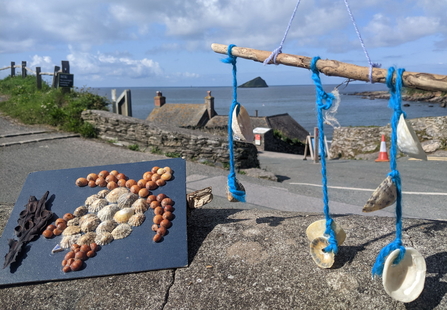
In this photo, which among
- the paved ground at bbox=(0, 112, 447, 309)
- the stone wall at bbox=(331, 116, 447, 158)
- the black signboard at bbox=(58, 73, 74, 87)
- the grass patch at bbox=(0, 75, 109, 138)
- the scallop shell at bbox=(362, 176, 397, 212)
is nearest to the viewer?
the scallop shell at bbox=(362, 176, 397, 212)

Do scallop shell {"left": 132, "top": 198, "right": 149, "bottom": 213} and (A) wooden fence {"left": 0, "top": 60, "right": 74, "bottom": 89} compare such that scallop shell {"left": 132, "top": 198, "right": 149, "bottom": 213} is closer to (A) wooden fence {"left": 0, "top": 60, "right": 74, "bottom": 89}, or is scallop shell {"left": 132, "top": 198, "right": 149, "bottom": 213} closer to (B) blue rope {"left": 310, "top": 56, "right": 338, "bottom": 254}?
(B) blue rope {"left": 310, "top": 56, "right": 338, "bottom": 254}

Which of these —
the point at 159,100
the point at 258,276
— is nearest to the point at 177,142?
the point at 258,276

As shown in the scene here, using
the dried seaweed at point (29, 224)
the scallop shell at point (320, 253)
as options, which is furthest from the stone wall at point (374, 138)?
the dried seaweed at point (29, 224)

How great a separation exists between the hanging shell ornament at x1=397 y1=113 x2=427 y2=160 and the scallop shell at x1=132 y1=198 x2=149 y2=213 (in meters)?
2.04

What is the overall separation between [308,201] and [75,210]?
4038 mm

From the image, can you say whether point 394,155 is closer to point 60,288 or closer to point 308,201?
point 60,288

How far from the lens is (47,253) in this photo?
2982 mm

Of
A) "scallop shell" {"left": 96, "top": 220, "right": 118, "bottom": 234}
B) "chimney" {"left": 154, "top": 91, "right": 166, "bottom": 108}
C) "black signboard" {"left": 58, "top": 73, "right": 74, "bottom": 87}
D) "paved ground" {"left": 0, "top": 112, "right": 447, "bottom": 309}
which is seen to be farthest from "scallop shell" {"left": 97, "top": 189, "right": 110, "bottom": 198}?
"chimney" {"left": 154, "top": 91, "right": 166, "bottom": 108}

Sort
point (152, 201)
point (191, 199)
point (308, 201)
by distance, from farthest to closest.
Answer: point (308, 201) < point (191, 199) < point (152, 201)

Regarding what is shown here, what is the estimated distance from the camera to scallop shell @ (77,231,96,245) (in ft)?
9.86

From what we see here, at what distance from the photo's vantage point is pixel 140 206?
328cm

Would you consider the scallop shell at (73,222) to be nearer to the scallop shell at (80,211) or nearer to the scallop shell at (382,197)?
the scallop shell at (80,211)

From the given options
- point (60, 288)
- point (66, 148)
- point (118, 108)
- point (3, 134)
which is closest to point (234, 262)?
point (60, 288)

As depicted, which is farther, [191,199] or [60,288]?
[191,199]
